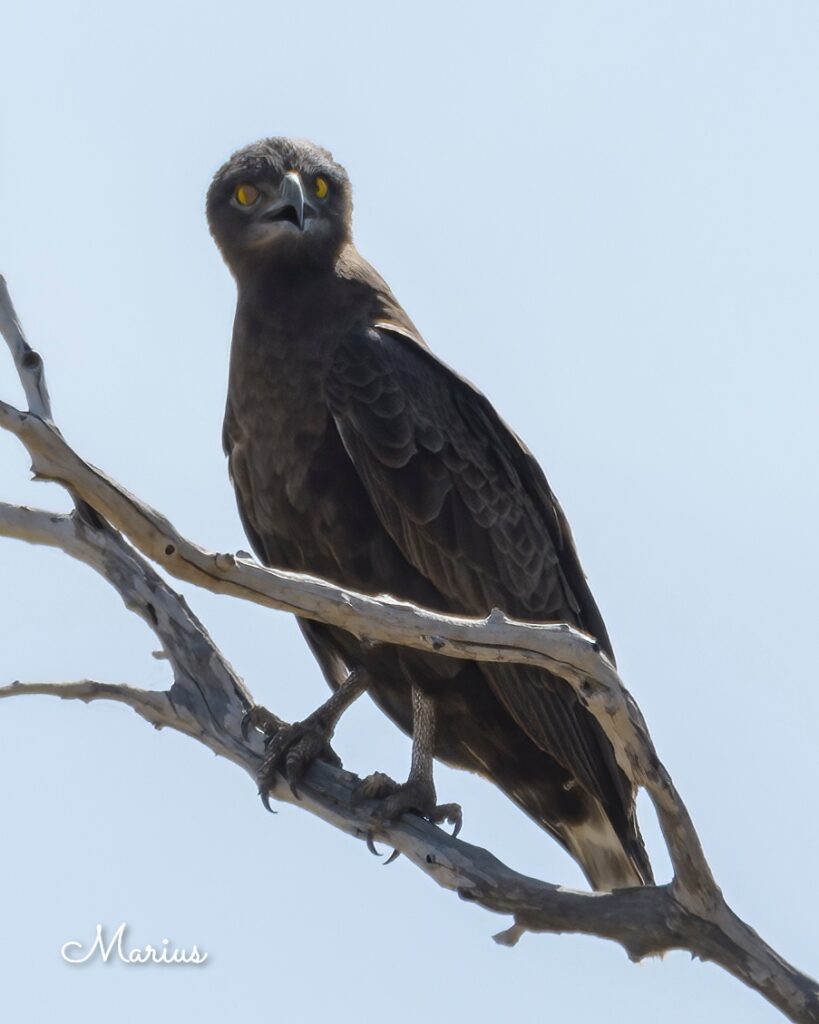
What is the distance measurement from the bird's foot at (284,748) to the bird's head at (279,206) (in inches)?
82.7

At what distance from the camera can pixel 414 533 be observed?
6660mm

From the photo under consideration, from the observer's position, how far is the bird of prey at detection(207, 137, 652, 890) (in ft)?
21.5

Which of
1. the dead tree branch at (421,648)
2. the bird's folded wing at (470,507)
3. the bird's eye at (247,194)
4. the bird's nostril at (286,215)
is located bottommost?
the dead tree branch at (421,648)

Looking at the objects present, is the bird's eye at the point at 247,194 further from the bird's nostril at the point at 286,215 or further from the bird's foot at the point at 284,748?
the bird's foot at the point at 284,748

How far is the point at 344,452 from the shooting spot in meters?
6.72

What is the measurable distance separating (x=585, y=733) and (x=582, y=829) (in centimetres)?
59

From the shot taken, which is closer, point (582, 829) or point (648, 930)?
point (648, 930)

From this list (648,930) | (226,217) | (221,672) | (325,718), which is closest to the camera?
(648,930)

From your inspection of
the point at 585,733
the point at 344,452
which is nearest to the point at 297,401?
the point at 344,452

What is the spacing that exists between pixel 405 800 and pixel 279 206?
2830 mm

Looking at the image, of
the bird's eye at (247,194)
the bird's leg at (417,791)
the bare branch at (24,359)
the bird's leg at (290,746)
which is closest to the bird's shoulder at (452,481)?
the bird's leg at (417,791)

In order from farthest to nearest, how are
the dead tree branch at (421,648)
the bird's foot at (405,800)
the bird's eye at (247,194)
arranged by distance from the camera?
the bird's eye at (247,194), the bird's foot at (405,800), the dead tree branch at (421,648)

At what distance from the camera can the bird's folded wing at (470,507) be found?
6.52 meters

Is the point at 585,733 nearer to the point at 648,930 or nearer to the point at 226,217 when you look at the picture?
the point at 648,930
